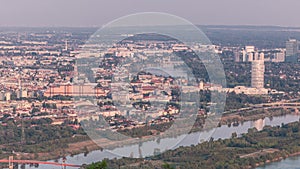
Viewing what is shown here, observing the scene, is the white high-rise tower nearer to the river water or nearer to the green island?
the green island

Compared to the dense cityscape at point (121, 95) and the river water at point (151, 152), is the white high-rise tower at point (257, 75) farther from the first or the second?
the river water at point (151, 152)

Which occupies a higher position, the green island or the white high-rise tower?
the white high-rise tower

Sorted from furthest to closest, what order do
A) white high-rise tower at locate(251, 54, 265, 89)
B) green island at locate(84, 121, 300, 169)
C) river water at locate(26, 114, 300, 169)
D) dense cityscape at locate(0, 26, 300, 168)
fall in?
white high-rise tower at locate(251, 54, 265, 89) → dense cityscape at locate(0, 26, 300, 168) → river water at locate(26, 114, 300, 169) → green island at locate(84, 121, 300, 169)

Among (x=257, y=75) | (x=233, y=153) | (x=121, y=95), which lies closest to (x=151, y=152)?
(x=233, y=153)

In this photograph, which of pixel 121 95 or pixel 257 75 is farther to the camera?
pixel 257 75

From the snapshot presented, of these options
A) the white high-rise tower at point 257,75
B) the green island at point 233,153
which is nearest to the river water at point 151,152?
the green island at point 233,153

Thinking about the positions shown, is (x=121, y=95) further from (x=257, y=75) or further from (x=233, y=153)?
(x=257, y=75)

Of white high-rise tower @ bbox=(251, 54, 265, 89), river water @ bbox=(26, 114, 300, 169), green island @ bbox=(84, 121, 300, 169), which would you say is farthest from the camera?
white high-rise tower @ bbox=(251, 54, 265, 89)

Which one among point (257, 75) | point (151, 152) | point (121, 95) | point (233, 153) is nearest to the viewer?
point (151, 152)

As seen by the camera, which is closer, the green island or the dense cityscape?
the green island

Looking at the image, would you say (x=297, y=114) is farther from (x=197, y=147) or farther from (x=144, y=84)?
(x=197, y=147)

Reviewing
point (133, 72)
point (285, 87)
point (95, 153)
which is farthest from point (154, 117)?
point (285, 87)

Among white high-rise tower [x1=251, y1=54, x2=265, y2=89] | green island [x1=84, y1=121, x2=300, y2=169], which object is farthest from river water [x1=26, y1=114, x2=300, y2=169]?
white high-rise tower [x1=251, y1=54, x2=265, y2=89]
